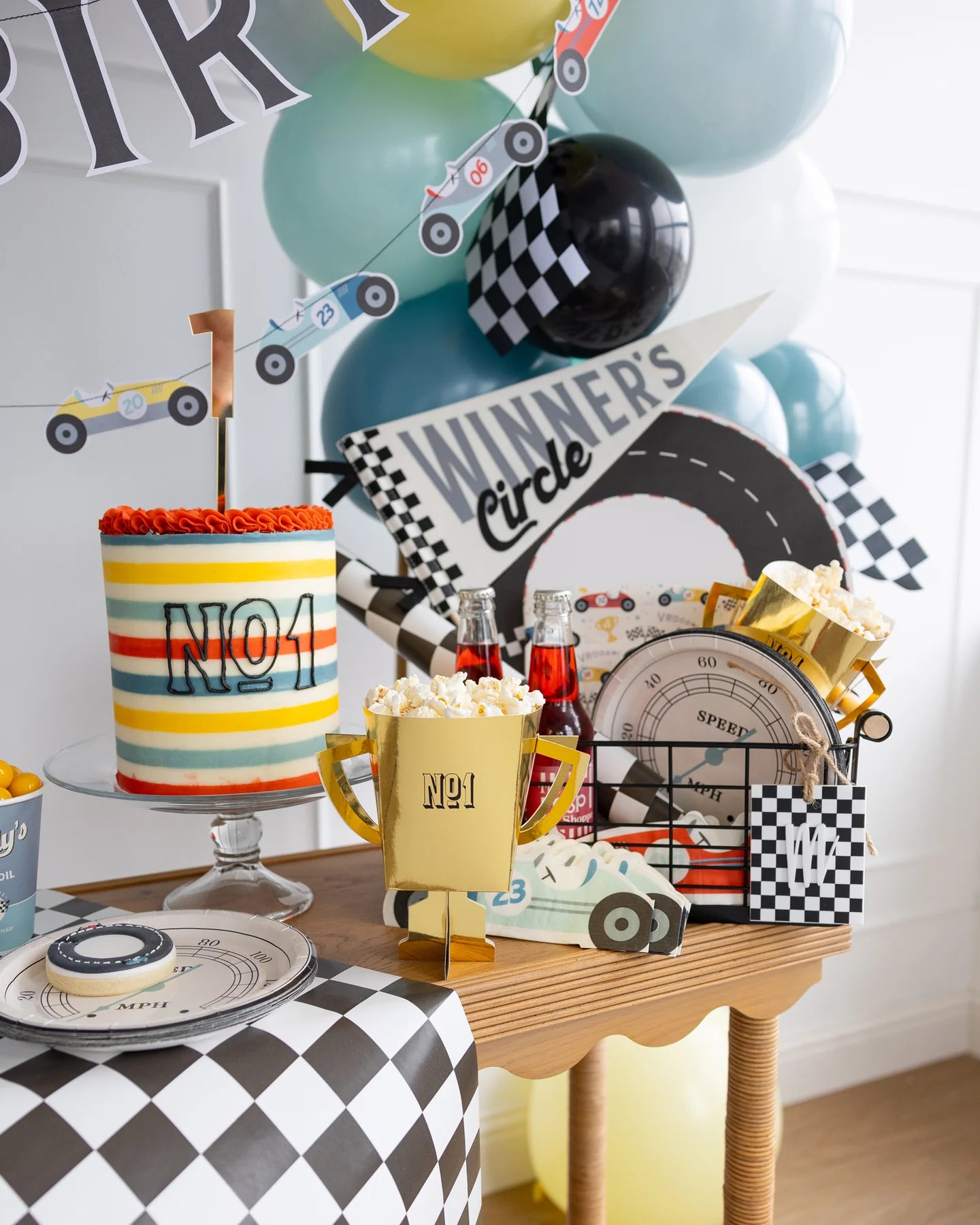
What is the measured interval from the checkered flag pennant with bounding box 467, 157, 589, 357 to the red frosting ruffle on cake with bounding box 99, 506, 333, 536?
391mm

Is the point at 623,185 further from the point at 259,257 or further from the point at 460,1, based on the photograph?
the point at 259,257

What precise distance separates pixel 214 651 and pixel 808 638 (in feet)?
1.72

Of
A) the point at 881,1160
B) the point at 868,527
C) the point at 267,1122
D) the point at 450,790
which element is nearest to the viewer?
→ the point at 267,1122

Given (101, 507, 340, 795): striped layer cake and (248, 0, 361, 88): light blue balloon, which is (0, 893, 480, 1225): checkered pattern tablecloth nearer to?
(101, 507, 340, 795): striped layer cake

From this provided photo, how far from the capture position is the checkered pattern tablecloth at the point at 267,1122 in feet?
1.69

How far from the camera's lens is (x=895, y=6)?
5.50 feet

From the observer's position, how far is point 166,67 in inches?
33.8

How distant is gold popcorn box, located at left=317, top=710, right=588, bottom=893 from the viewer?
0.69 m

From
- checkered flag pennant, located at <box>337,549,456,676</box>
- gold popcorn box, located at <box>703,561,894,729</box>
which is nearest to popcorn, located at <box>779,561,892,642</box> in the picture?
gold popcorn box, located at <box>703,561,894,729</box>

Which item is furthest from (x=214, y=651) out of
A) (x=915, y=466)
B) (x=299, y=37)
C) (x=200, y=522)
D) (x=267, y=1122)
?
(x=915, y=466)

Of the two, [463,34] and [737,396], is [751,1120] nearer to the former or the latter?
[737,396]

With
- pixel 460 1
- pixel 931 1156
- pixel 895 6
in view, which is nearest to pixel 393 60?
pixel 460 1

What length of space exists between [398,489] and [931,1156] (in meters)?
1.56

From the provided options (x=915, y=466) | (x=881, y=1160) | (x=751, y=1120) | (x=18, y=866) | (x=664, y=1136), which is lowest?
(x=881, y=1160)
